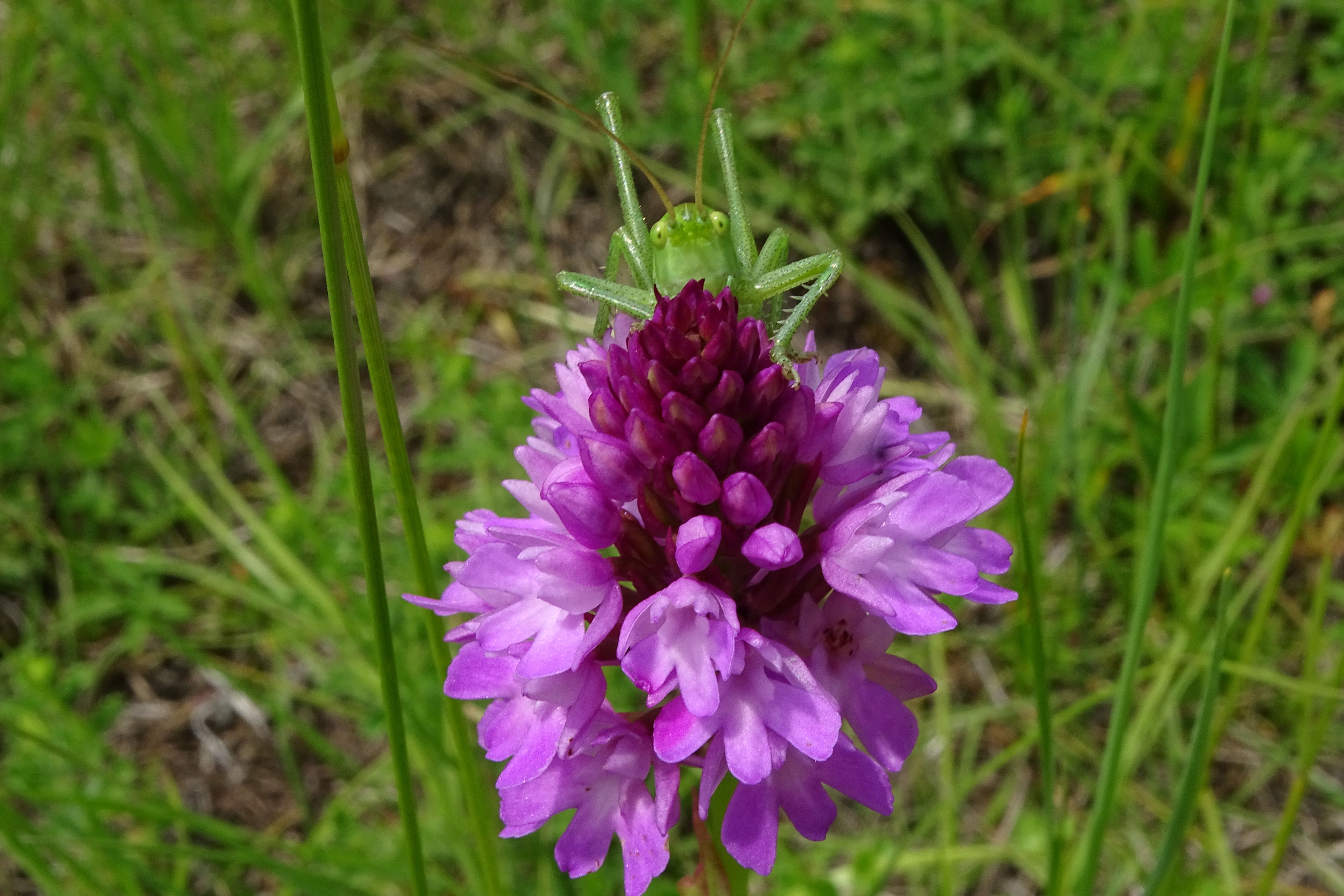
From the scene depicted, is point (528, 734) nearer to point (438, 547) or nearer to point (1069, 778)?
point (438, 547)

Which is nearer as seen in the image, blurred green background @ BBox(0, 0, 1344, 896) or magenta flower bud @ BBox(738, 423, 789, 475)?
magenta flower bud @ BBox(738, 423, 789, 475)

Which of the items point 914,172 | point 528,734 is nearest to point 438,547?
point 528,734

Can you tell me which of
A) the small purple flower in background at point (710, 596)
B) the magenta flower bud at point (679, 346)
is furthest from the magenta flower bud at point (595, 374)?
the magenta flower bud at point (679, 346)

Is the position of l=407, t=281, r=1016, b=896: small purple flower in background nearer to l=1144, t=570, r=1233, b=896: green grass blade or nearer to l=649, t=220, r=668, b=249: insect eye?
l=1144, t=570, r=1233, b=896: green grass blade

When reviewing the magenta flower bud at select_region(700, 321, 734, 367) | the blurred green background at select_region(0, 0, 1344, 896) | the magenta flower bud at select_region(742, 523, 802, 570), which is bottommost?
the blurred green background at select_region(0, 0, 1344, 896)

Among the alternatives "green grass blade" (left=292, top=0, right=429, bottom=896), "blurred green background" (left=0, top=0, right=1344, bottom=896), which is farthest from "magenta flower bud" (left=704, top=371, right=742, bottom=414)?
"blurred green background" (left=0, top=0, right=1344, bottom=896)
